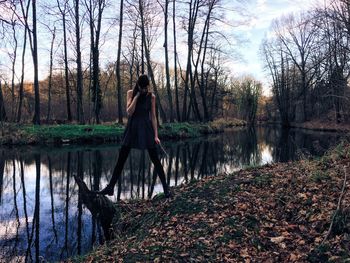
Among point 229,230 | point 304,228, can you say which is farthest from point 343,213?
point 229,230

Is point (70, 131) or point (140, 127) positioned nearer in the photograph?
point (140, 127)

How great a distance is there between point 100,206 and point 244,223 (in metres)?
2.82

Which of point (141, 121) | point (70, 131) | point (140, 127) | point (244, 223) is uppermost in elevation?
point (141, 121)

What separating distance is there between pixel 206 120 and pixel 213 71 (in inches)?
527

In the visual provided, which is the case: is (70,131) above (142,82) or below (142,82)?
below

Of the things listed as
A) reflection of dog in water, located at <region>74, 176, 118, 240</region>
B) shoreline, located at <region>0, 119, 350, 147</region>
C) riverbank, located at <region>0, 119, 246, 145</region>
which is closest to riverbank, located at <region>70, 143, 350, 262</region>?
reflection of dog in water, located at <region>74, 176, 118, 240</region>

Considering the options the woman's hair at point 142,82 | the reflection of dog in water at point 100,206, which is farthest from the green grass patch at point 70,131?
the woman's hair at point 142,82

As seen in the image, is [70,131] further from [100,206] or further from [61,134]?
[100,206]

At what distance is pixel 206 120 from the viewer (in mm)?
33719

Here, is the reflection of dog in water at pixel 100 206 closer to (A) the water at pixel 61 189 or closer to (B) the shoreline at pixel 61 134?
(A) the water at pixel 61 189

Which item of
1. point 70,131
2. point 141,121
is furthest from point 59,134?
point 141,121

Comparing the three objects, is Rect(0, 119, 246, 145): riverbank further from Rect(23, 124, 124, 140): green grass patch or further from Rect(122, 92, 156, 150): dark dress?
Rect(122, 92, 156, 150): dark dress

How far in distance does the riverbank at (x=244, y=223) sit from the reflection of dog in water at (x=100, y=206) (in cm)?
21

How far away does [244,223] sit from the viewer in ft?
14.4
